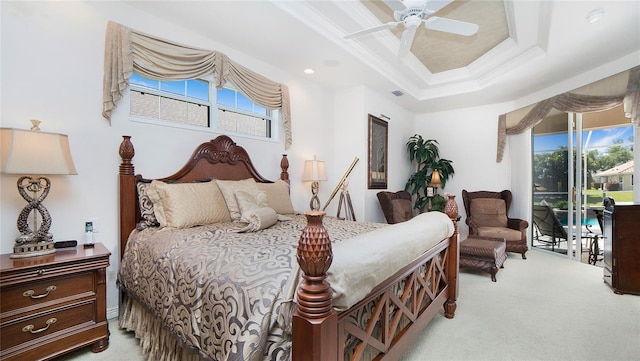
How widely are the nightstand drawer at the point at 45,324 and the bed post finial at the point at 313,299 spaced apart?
1.73 meters

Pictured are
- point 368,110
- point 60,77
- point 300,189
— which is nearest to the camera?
point 60,77

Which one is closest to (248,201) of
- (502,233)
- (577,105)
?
(502,233)

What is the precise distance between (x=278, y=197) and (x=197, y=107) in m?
1.29

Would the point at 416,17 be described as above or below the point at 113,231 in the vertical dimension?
above

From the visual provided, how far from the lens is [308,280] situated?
3.06ft

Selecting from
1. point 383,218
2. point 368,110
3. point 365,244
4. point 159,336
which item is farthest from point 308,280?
point 383,218

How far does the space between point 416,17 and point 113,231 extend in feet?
10.2

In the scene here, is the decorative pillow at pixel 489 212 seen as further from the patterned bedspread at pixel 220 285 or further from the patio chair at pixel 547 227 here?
the patterned bedspread at pixel 220 285

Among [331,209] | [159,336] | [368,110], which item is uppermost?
[368,110]

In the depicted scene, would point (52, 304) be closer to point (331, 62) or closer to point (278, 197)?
point (278, 197)

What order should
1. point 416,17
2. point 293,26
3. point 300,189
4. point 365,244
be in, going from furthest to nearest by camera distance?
1. point 300,189
2. point 293,26
3. point 416,17
4. point 365,244

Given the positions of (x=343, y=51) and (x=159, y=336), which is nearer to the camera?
(x=159, y=336)

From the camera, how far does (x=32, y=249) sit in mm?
1798

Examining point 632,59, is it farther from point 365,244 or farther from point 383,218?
point 365,244
